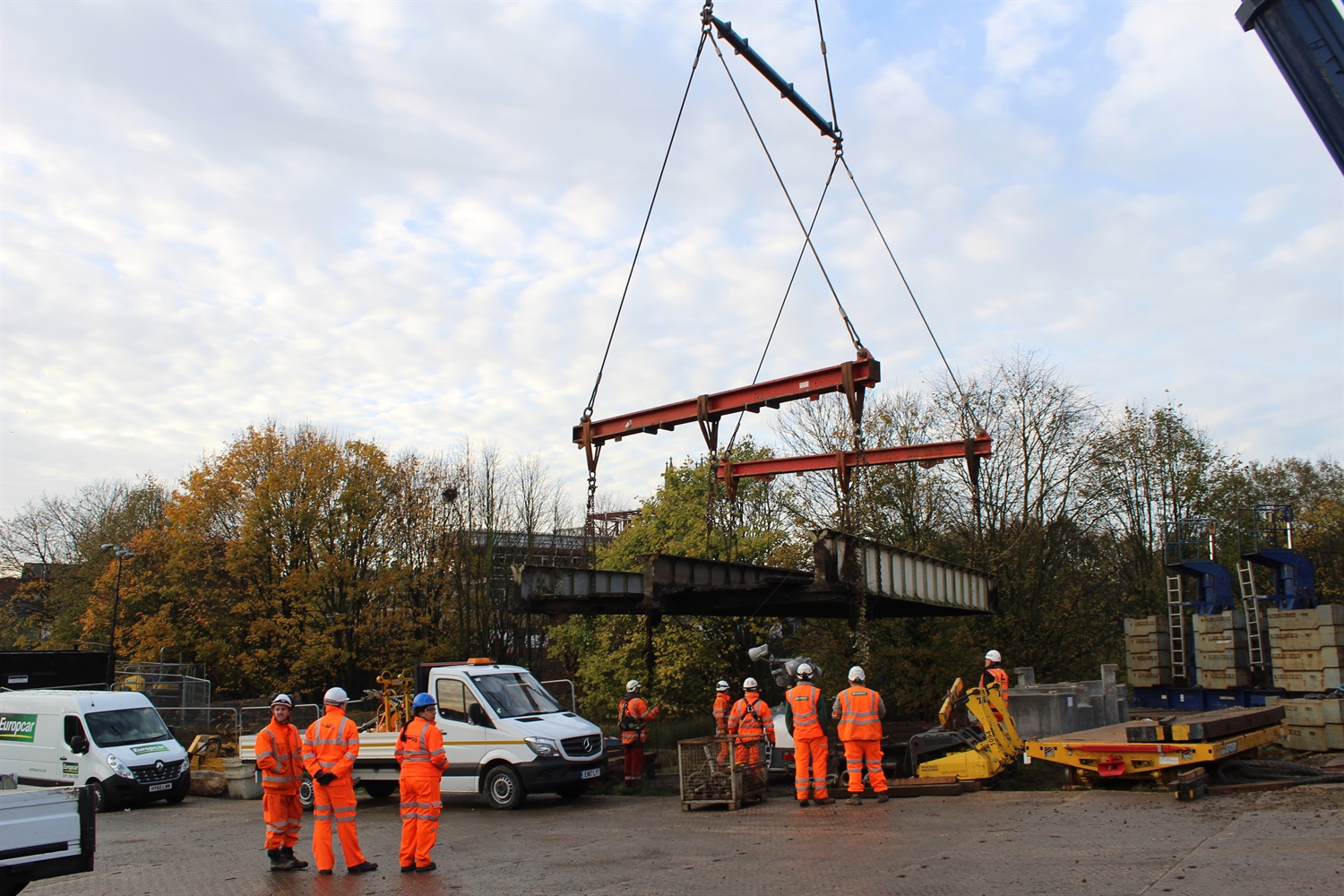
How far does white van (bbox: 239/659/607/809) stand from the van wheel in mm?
13

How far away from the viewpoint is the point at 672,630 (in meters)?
29.9

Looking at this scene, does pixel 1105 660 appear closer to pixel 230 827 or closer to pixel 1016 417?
pixel 1016 417

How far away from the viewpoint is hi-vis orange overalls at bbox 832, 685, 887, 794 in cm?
1130

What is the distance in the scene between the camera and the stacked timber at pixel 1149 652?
78.6 ft

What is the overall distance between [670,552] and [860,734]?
2098cm

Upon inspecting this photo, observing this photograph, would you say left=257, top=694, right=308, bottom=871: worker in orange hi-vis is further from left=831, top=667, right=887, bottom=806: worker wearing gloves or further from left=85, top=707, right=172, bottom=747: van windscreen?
left=85, top=707, right=172, bottom=747: van windscreen

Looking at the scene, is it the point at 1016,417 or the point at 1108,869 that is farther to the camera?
the point at 1016,417

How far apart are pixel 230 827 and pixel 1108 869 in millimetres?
12218

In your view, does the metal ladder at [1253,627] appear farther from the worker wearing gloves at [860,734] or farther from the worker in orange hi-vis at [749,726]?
the worker in orange hi-vis at [749,726]

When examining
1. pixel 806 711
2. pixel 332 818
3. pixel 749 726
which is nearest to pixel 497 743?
pixel 749 726

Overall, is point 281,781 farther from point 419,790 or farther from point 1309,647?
point 1309,647

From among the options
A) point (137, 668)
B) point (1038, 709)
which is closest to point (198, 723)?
point (137, 668)

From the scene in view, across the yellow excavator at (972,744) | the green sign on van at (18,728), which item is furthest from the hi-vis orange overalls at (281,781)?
the green sign on van at (18,728)

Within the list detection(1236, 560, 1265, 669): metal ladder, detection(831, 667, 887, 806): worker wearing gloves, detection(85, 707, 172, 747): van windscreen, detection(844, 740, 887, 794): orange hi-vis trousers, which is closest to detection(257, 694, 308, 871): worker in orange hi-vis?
detection(831, 667, 887, 806): worker wearing gloves
